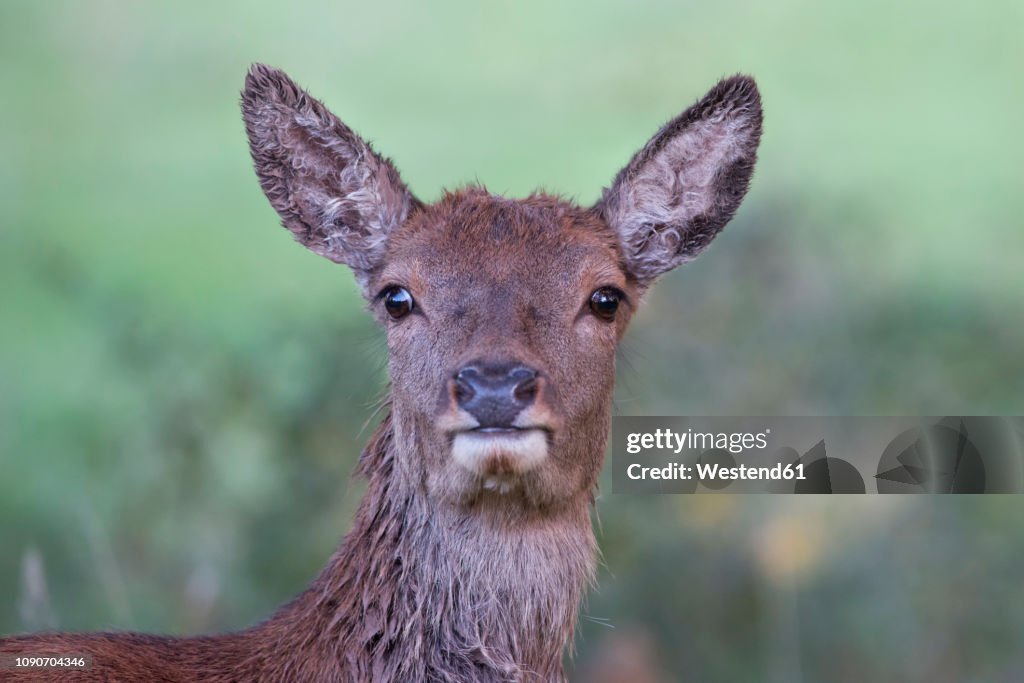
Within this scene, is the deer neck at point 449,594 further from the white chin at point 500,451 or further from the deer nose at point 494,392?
the deer nose at point 494,392

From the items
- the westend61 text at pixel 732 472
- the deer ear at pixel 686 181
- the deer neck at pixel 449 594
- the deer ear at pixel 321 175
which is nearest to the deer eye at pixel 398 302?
the deer ear at pixel 321 175

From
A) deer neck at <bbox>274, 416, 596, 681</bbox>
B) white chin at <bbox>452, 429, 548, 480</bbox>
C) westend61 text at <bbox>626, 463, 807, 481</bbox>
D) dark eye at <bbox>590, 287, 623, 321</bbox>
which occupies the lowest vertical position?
deer neck at <bbox>274, 416, 596, 681</bbox>

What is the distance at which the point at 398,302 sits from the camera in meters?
5.25

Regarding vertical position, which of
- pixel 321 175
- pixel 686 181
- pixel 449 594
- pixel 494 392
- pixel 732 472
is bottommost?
pixel 449 594

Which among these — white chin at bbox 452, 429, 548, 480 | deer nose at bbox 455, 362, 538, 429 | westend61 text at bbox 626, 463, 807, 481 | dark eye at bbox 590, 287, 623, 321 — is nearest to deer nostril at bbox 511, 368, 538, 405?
deer nose at bbox 455, 362, 538, 429

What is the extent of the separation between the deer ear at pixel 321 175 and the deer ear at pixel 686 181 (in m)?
1.00

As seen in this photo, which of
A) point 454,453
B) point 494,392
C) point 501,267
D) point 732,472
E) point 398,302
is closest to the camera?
point 494,392

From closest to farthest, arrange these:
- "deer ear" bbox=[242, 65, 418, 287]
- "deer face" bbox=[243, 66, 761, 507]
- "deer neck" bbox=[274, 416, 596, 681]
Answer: "deer face" bbox=[243, 66, 761, 507]
"deer neck" bbox=[274, 416, 596, 681]
"deer ear" bbox=[242, 65, 418, 287]

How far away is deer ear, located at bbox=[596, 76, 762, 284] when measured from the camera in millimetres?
5738

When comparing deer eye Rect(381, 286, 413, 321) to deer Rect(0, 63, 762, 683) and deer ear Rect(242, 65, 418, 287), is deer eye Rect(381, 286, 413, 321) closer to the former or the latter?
deer Rect(0, 63, 762, 683)

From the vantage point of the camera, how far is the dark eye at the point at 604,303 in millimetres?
5270

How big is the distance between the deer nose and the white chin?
5 cm

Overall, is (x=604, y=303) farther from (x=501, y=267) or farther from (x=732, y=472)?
(x=732, y=472)

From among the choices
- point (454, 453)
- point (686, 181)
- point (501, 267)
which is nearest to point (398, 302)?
point (501, 267)
